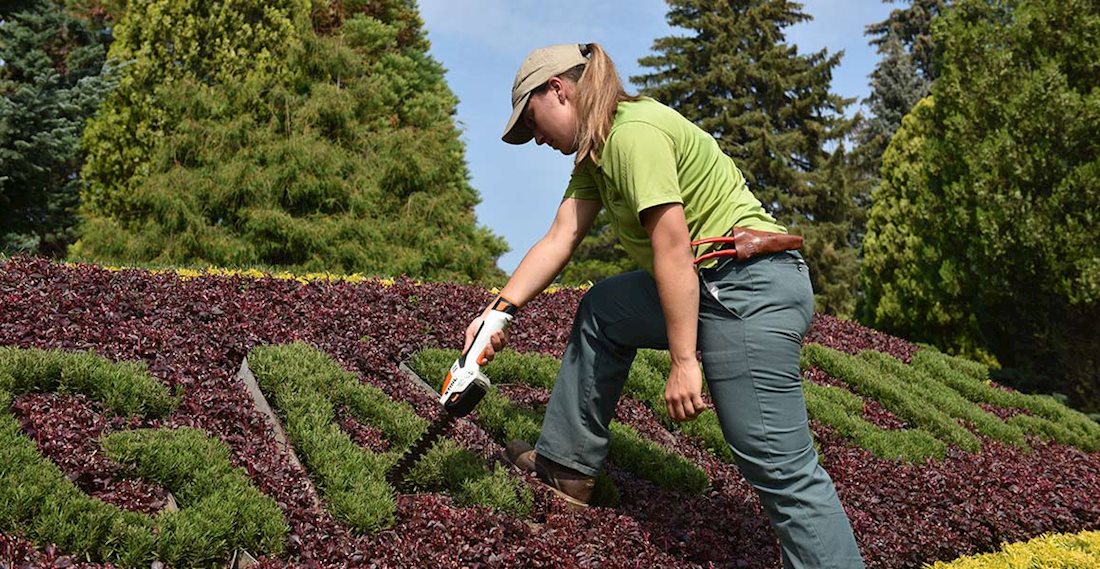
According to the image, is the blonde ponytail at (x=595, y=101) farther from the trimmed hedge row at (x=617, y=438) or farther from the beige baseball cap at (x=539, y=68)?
the trimmed hedge row at (x=617, y=438)

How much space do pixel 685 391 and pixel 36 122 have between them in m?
12.9

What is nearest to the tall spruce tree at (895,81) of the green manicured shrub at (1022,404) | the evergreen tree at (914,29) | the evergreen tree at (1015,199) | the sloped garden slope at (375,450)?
the evergreen tree at (914,29)

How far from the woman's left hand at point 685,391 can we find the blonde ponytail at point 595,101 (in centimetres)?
80

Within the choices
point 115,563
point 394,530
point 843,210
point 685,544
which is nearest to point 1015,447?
point 685,544

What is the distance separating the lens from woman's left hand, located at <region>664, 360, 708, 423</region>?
3248mm

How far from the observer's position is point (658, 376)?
20.8 ft

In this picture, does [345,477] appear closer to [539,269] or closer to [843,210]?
[539,269]

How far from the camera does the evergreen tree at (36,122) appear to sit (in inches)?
510

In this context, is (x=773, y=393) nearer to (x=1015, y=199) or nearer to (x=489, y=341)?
(x=489, y=341)

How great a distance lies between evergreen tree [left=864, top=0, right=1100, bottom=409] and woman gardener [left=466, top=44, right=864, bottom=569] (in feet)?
30.0

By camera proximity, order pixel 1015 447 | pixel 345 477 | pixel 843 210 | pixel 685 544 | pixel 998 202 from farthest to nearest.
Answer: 1. pixel 843 210
2. pixel 998 202
3. pixel 1015 447
4. pixel 685 544
5. pixel 345 477

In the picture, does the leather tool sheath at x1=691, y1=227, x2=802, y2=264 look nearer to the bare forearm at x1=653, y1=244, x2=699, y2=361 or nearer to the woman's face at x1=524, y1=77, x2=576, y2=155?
the bare forearm at x1=653, y1=244, x2=699, y2=361

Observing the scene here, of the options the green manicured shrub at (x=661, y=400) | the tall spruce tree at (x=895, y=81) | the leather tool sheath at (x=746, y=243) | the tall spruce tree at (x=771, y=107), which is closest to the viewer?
the leather tool sheath at (x=746, y=243)

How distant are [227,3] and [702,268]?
17199 millimetres
